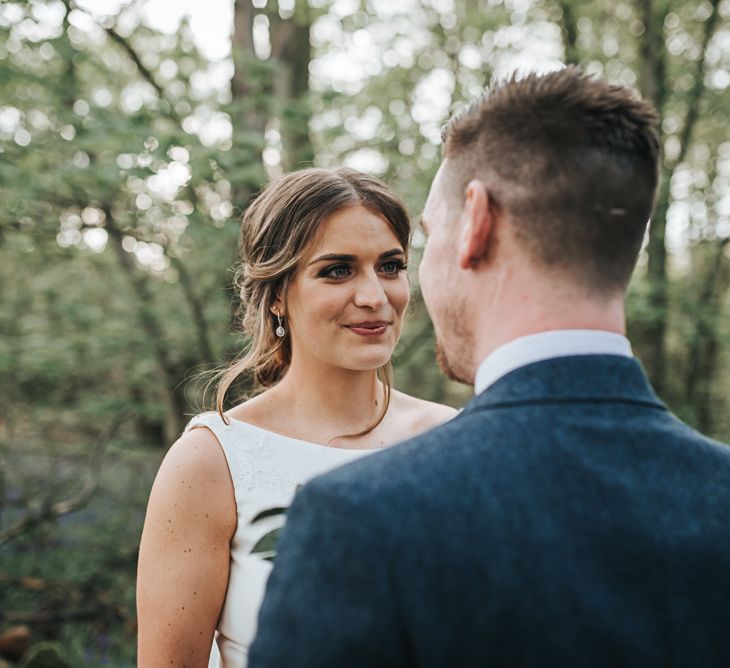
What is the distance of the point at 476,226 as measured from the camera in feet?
4.06

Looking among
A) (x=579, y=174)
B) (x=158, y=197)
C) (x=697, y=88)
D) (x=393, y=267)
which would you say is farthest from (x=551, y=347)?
(x=697, y=88)

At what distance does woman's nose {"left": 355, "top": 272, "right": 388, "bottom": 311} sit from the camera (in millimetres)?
2479

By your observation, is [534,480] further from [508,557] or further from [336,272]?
[336,272]

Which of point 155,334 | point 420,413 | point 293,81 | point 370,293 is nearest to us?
point 370,293

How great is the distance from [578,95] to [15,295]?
8.18 m

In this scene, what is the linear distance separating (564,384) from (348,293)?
141 cm

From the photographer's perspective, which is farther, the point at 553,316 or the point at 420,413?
the point at 420,413

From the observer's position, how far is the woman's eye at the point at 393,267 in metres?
2.62

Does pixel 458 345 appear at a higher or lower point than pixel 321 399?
higher

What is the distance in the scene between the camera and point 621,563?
3.37 ft

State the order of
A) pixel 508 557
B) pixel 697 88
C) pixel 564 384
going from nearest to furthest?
pixel 508 557, pixel 564 384, pixel 697 88

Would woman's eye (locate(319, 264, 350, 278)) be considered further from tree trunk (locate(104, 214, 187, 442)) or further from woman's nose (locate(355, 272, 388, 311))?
tree trunk (locate(104, 214, 187, 442))

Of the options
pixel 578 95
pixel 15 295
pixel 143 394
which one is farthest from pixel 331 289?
pixel 15 295

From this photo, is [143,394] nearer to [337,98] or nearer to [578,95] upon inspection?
[337,98]
